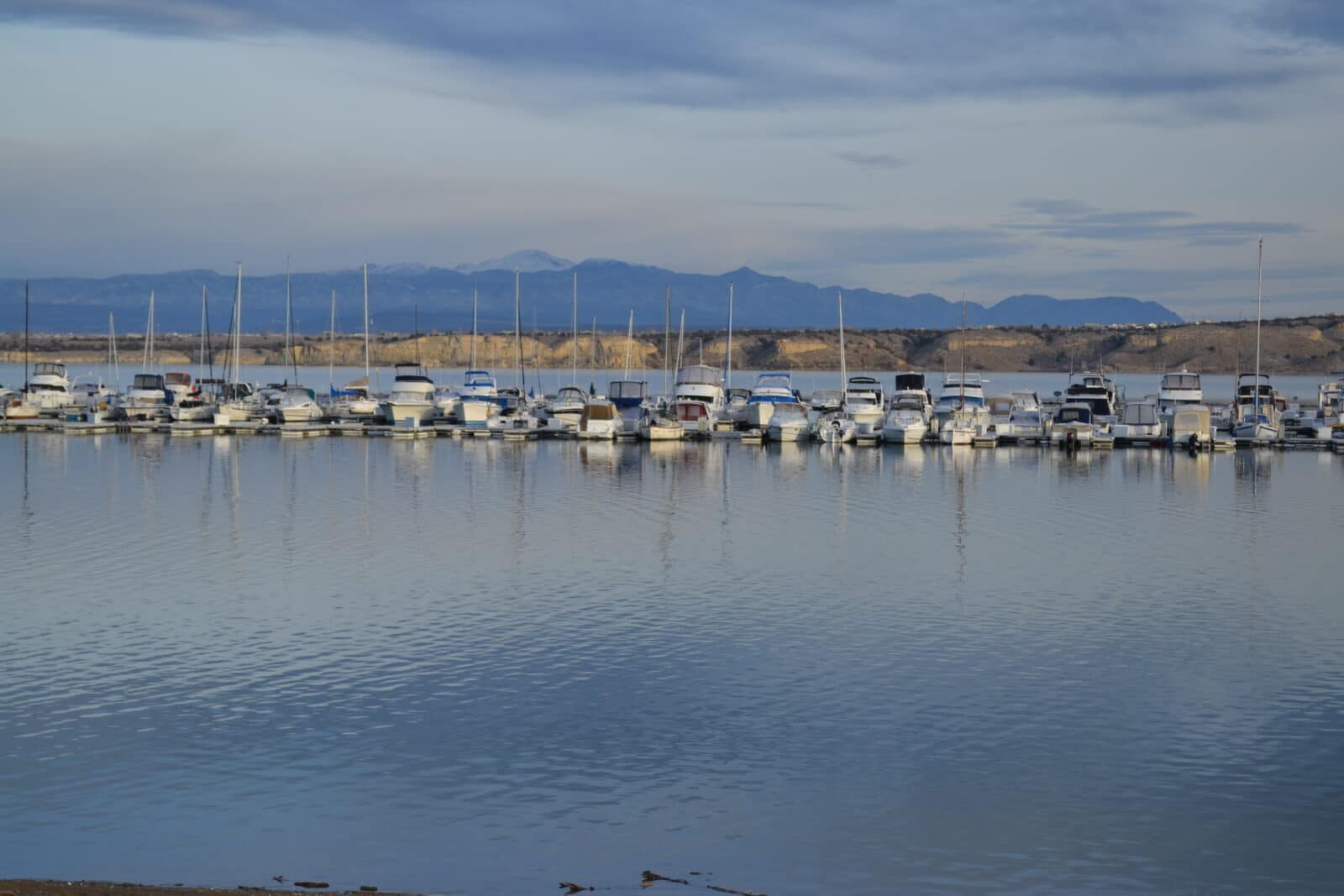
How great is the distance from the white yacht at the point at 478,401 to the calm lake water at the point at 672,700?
30.9 meters

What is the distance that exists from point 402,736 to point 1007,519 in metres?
25.7

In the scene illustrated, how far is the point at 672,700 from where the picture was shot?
19.7 meters

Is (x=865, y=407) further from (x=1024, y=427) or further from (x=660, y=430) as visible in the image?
(x=660, y=430)

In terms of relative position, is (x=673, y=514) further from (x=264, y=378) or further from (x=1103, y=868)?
(x=264, y=378)

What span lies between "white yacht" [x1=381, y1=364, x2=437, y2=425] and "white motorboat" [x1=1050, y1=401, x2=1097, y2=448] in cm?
2942

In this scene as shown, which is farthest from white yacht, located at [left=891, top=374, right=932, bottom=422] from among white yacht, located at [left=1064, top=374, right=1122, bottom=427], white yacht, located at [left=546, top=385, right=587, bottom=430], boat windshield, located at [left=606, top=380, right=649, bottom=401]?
white yacht, located at [left=546, top=385, right=587, bottom=430]

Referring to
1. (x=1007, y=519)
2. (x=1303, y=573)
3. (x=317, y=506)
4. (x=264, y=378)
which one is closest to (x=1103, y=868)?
(x=1303, y=573)

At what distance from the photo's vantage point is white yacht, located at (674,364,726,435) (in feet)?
229

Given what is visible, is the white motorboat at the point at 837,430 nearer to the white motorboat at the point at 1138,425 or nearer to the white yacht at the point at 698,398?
the white yacht at the point at 698,398

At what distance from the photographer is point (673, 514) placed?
40656mm

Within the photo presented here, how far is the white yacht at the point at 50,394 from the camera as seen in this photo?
78.6 metres

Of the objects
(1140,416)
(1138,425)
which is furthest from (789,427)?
(1140,416)

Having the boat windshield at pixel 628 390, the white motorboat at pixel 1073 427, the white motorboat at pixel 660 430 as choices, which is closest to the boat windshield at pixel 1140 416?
the white motorboat at pixel 1073 427

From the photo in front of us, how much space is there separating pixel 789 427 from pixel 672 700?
47.0m
